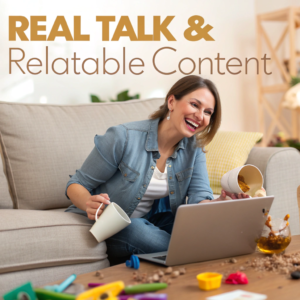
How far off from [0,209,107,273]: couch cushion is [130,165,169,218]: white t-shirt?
9.8 inches

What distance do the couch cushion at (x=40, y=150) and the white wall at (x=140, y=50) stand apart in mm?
1361

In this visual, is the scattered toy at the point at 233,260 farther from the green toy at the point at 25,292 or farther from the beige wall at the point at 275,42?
the beige wall at the point at 275,42

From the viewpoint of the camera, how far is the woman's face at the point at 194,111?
4.89ft

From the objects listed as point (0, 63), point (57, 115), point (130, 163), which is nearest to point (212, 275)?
point (130, 163)

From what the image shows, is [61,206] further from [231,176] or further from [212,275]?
[212,275]

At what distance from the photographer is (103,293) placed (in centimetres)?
75

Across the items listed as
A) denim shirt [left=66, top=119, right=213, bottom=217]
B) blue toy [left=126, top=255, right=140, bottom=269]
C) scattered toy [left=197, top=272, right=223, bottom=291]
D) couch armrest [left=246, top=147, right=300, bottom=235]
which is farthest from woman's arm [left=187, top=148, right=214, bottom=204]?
scattered toy [left=197, top=272, right=223, bottom=291]

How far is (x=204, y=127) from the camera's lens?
153cm

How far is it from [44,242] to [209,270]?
612mm

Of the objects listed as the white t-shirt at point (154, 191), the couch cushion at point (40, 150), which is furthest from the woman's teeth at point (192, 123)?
the couch cushion at point (40, 150)

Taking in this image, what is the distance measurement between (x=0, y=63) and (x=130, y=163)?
2025 millimetres

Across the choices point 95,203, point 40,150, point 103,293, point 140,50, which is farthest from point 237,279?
point 140,50

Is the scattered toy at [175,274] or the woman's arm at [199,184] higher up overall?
the woman's arm at [199,184]

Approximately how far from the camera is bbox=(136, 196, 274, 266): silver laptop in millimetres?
1034
